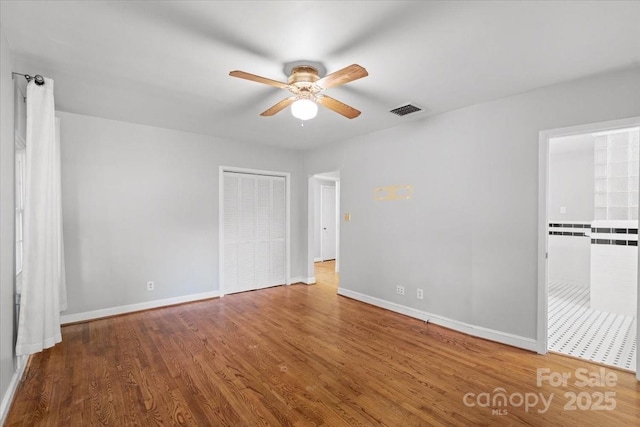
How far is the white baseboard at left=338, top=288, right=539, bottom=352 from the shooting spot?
2.84 m

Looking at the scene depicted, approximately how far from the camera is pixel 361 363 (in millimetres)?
2586

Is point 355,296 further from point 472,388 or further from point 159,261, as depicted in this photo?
point 159,261

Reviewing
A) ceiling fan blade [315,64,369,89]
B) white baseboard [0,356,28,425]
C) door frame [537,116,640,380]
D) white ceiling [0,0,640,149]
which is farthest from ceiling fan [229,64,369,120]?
white baseboard [0,356,28,425]

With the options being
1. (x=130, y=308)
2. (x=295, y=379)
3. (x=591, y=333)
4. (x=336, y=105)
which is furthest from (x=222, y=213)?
(x=591, y=333)

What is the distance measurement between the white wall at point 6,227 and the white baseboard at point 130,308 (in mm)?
1399

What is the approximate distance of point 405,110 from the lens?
3264 mm

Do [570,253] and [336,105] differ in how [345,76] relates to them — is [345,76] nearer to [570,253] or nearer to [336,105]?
[336,105]

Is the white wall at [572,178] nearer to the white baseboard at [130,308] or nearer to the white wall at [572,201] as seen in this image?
the white wall at [572,201]

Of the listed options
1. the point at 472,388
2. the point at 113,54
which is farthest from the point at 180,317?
the point at 472,388

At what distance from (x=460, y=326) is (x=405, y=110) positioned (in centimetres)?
253

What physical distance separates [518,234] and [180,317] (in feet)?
13.3

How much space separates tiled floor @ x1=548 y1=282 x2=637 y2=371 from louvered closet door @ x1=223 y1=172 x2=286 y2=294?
13.3 feet

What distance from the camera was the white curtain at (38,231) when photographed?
2.31 m

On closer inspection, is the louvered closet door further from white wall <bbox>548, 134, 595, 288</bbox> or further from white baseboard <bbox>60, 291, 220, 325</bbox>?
white wall <bbox>548, 134, 595, 288</bbox>
